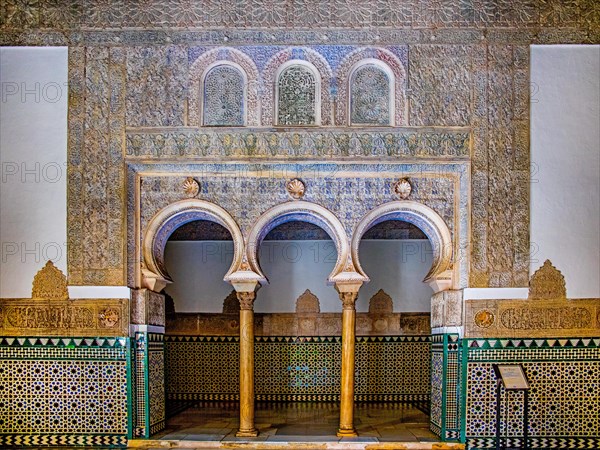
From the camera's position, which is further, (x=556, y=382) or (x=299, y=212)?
(x=299, y=212)

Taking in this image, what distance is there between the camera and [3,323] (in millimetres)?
6613

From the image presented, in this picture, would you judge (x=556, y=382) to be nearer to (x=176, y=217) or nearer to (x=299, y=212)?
(x=299, y=212)

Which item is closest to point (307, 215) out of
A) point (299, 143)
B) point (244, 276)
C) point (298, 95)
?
point (299, 143)

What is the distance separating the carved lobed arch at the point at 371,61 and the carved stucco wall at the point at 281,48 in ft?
0.22

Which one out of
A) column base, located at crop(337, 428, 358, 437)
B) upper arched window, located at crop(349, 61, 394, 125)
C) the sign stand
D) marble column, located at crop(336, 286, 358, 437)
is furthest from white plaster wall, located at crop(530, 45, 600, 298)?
column base, located at crop(337, 428, 358, 437)

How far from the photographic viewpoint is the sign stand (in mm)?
6019

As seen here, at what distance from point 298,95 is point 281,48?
0.50m

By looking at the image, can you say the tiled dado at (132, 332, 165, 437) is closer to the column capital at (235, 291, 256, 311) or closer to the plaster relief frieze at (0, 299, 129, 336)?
the plaster relief frieze at (0, 299, 129, 336)

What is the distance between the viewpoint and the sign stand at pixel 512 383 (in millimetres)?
6019

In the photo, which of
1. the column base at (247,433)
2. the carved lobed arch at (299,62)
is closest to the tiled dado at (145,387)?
the column base at (247,433)

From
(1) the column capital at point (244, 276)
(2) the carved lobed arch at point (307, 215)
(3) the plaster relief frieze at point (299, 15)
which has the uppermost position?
(3) the plaster relief frieze at point (299, 15)

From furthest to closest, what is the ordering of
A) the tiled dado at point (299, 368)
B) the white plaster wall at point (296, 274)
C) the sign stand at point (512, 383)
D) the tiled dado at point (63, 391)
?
1. the white plaster wall at point (296, 274)
2. the tiled dado at point (299, 368)
3. the tiled dado at point (63, 391)
4. the sign stand at point (512, 383)

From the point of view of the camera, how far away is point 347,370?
6828mm

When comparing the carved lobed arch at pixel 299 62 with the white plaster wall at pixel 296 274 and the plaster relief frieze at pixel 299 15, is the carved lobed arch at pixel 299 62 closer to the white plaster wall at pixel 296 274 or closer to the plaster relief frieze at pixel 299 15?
the plaster relief frieze at pixel 299 15
